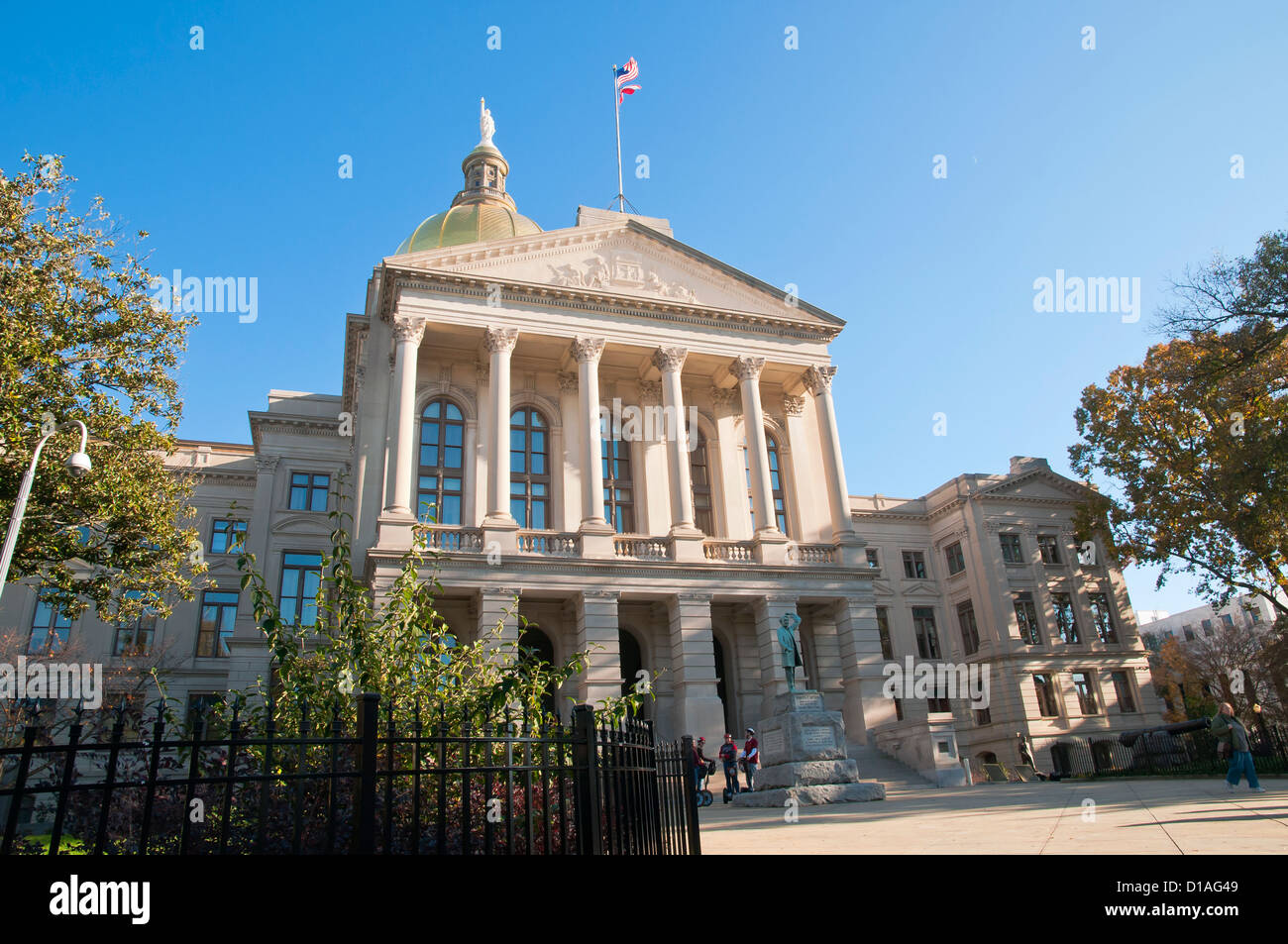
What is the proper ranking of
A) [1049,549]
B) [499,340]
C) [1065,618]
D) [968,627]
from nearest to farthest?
[499,340]
[1065,618]
[968,627]
[1049,549]

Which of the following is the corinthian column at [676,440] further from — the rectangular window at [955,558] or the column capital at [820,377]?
the rectangular window at [955,558]

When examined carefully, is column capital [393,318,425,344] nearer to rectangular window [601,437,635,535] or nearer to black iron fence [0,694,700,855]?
rectangular window [601,437,635,535]

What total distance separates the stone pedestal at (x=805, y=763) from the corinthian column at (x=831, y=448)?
1179cm

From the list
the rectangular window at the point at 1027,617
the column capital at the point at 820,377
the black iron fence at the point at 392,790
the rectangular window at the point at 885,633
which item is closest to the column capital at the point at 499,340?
the column capital at the point at 820,377

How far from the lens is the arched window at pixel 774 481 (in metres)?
33.3

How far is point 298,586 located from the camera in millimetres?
35031

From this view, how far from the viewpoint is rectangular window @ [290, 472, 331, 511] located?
3753 cm

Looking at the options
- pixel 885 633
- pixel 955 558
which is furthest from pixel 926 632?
pixel 955 558

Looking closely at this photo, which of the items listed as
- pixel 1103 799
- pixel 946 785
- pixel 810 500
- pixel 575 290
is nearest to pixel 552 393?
pixel 575 290

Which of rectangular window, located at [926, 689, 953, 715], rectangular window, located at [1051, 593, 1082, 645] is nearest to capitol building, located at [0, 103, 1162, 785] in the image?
rectangular window, located at [926, 689, 953, 715]

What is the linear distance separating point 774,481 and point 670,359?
708 centimetres

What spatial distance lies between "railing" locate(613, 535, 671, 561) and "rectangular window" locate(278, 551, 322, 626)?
1393cm

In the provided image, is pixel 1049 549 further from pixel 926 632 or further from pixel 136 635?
pixel 136 635
